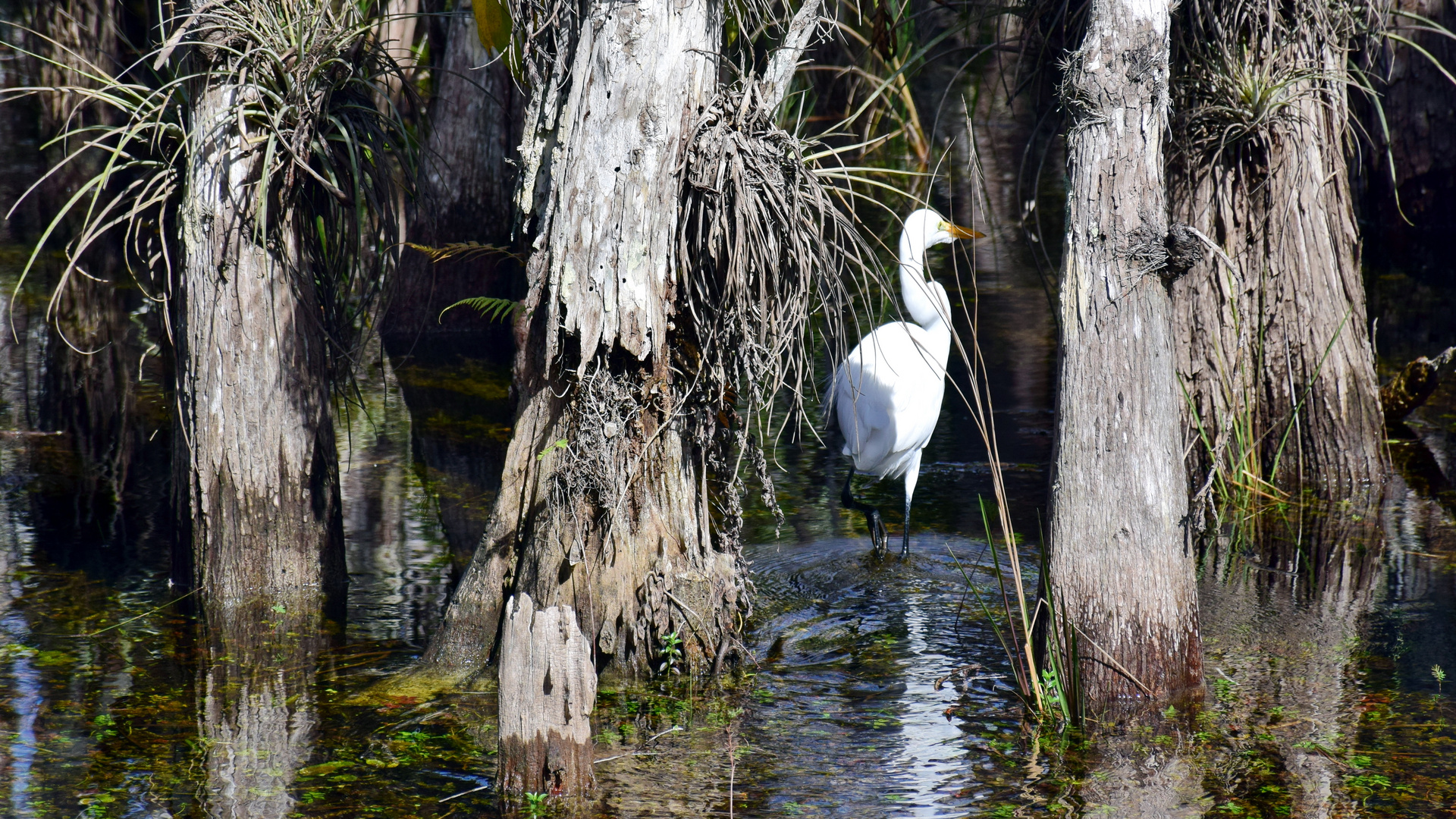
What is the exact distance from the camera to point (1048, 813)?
146 inches

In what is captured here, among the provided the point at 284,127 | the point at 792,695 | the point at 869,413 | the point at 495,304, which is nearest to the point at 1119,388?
the point at 792,695

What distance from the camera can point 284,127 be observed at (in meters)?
4.68

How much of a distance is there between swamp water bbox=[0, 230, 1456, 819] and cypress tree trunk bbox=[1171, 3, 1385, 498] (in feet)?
1.36

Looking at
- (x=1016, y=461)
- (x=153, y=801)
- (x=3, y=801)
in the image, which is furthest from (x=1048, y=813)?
(x=1016, y=461)

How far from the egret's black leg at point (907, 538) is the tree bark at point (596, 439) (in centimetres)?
141

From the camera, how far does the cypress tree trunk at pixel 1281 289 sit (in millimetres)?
5906

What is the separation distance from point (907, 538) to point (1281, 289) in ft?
7.08

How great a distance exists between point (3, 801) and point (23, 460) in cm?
387

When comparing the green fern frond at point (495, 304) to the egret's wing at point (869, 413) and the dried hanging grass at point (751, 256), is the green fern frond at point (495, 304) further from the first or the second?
the egret's wing at point (869, 413)

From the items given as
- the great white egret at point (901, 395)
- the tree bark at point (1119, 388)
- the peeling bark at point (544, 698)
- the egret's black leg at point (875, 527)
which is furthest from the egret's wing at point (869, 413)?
the peeling bark at point (544, 698)

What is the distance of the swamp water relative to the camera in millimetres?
3867

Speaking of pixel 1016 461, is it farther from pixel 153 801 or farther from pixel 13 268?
pixel 13 268

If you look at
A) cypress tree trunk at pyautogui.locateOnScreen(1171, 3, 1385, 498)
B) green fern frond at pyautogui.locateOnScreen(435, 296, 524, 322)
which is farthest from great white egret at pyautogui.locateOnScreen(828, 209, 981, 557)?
green fern frond at pyautogui.locateOnScreen(435, 296, 524, 322)

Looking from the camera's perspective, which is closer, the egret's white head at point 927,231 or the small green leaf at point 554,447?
the small green leaf at point 554,447
